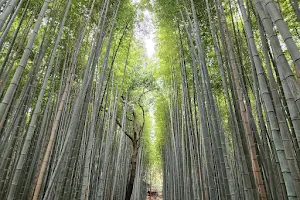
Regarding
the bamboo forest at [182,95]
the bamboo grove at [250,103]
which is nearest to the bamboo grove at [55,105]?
the bamboo forest at [182,95]

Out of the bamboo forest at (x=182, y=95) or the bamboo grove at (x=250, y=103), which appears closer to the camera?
the bamboo grove at (x=250, y=103)

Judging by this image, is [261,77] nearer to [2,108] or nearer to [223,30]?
[223,30]

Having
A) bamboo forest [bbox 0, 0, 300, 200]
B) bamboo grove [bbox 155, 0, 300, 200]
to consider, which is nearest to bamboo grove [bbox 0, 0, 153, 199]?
bamboo forest [bbox 0, 0, 300, 200]

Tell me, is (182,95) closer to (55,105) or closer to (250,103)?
(250,103)

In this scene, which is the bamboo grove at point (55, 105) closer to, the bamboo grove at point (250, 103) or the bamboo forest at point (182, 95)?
the bamboo forest at point (182, 95)

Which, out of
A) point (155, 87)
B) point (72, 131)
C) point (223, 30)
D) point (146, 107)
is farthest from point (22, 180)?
point (146, 107)

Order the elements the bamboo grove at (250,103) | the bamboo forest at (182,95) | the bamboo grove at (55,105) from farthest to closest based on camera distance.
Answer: the bamboo grove at (55,105) < the bamboo forest at (182,95) < the bamboo grove at (250,103)

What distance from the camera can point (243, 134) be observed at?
2.03 meters

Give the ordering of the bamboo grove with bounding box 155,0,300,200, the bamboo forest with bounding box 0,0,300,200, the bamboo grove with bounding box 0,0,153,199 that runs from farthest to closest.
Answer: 1. the bamboo grove with bounding box 0,0,153,199
2. the bamboo forest with bounding box 0,0,300,200
3. the bamboo grove with bounding box 155,0,300,200

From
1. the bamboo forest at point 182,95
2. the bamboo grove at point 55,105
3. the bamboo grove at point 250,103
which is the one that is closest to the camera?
the bamboo grove at point 250,103

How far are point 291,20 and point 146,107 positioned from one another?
6.60m

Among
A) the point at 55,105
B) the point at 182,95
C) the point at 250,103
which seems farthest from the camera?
the point at 182,95

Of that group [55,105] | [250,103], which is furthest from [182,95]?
[55,105]

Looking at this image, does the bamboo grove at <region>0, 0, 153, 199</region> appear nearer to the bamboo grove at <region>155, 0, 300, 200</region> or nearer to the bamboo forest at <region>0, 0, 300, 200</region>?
the bamboo forest at <region>0, 0, 300, 200</region>
